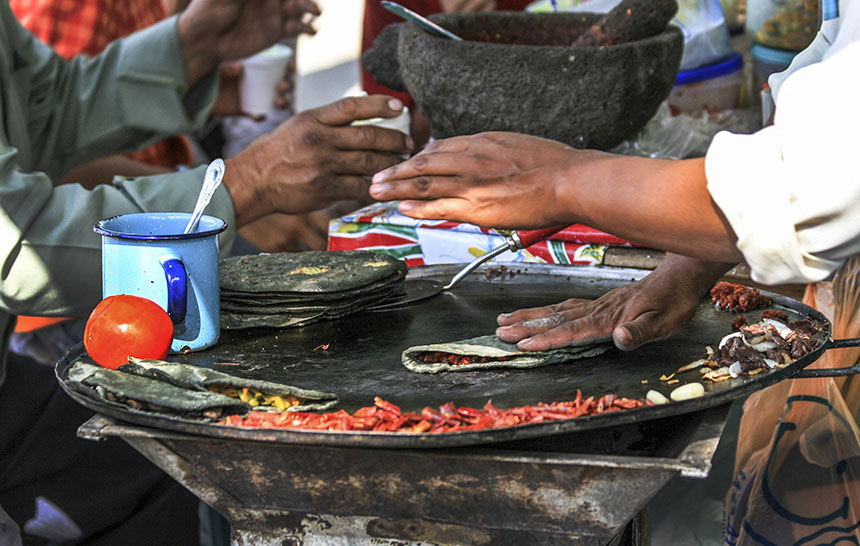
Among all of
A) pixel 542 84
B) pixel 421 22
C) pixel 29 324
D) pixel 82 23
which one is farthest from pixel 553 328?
pixel 82 23

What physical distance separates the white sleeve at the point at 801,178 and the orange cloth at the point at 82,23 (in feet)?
7.69

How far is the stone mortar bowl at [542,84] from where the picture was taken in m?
1.72

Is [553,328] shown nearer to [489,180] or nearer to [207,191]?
[489,180]

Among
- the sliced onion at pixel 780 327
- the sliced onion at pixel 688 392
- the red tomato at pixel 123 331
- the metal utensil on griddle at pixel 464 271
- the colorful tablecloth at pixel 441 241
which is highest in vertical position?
the red tomato at pixel 123 331

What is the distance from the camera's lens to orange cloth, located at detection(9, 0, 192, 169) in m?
2.72

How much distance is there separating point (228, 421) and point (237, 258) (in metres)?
0.60

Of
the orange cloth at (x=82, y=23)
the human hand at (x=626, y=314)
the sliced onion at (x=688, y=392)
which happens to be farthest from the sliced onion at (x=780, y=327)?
the orange cloth at (x=82, y=23)

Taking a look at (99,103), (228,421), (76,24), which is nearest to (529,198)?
(228,421)

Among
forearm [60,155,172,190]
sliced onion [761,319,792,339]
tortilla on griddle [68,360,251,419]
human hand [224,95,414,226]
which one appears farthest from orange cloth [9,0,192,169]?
sliced onion [761,319,792,339]

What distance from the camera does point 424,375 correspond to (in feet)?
3.81

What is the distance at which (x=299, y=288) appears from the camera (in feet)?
4.48

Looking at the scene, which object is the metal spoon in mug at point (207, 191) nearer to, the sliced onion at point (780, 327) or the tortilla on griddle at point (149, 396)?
the tortilla on griddle at point (149, 396)

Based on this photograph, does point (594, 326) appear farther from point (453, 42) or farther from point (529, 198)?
point (453, 42)

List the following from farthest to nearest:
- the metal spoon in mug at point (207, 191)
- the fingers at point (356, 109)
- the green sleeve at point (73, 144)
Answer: the fingers at point (356, 109) → the green sleeve at point (73, 144) → the metal spoon in mug at point (207, 191)
